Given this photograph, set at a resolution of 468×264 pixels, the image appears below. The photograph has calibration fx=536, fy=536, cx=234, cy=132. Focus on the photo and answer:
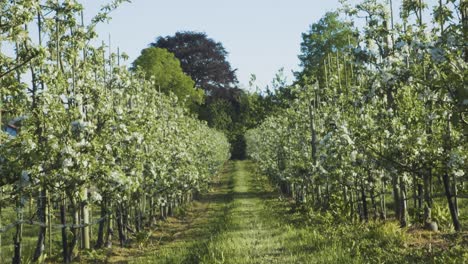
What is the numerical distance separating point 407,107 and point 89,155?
750 centimetres

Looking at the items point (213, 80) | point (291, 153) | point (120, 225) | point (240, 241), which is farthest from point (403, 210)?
point (213, 80)

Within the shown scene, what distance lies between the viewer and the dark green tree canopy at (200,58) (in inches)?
2712

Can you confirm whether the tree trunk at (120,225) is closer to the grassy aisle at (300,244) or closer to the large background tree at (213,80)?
the grassy aisle at (300,244)

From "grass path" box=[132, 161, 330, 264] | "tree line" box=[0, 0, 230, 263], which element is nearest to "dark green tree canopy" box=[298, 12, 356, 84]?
"grass path" box=[132, 161, 330, 264]

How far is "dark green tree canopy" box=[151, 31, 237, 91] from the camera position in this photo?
68875mm

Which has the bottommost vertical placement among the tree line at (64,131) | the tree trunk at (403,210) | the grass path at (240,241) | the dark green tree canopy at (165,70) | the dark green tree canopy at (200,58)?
the grass path at (240,241)

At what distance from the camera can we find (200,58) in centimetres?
6988

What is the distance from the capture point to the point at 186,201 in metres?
29.1

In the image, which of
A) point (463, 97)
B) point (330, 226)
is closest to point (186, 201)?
point (330, 226)

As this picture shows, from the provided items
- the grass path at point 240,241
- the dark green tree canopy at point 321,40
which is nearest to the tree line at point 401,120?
the grass path at point 240,241

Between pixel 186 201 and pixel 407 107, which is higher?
pixel 407 107

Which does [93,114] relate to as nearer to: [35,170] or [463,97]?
[35,170]

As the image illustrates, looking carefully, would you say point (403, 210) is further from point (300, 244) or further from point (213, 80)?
point (213, 80)

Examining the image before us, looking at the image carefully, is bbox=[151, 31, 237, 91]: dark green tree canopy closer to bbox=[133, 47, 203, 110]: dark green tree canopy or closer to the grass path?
bbox=[133, 47, 203, 110]: dark green tree canopy
